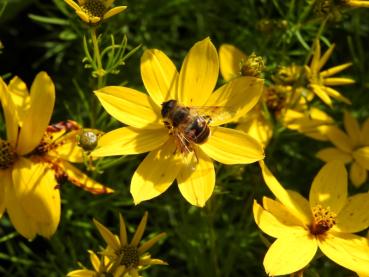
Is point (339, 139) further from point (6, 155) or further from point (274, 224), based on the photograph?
point (6, 155)

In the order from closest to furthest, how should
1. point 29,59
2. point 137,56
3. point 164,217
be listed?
1. point 164,217
2. point 137,56
3. point 29,59

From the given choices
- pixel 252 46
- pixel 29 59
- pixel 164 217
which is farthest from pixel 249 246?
pixel 29 59

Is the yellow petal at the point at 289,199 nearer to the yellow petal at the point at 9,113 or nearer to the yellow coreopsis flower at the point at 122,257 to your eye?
the yellow coreopsis flower at the point at 122,257

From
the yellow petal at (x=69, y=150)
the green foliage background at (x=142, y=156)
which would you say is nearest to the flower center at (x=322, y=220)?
the green foliage background at (x=142, y=156)

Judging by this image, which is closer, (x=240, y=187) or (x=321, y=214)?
(x=321, y=214)

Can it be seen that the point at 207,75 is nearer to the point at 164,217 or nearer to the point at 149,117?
the point at 149,117

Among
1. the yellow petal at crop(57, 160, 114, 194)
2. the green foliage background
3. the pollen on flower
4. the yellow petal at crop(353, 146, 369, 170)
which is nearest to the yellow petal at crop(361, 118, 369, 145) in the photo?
the yellow petal at crop(353, 146, 369, 170)

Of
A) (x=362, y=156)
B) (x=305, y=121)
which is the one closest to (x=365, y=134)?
(x=362, y=156)
